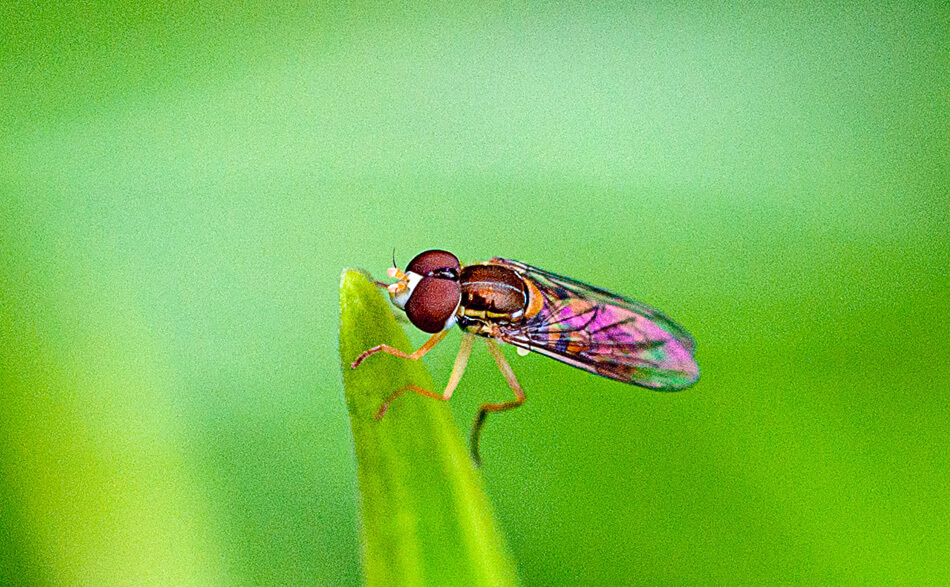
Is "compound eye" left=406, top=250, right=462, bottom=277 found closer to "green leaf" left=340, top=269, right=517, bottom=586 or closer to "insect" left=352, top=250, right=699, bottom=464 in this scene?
"insect" left=352, top=250, right=699, bottom=464

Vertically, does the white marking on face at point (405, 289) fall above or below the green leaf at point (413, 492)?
above

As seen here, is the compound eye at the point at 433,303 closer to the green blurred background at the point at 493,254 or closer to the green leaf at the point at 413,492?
the green blurred background at the point at 493,254

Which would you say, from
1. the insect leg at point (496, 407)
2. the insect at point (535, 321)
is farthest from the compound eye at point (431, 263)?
the insect leg at point (496, 407)

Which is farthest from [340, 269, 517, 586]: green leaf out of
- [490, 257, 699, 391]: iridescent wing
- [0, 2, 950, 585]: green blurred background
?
[490, 257, 699, 391]: iridescent wing

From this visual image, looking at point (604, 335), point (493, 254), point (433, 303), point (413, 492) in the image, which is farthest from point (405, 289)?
point (413, 492)

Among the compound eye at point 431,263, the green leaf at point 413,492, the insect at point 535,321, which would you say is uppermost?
the compound eye at point 431,263

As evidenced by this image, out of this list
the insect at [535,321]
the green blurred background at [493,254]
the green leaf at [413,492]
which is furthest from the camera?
the insect at [535,321]

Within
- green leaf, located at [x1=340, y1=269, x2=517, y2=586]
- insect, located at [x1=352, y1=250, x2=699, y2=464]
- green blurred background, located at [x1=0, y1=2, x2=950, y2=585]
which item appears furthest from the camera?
insect, located at [x1=352, y1=250, x2=699, y2=464]
